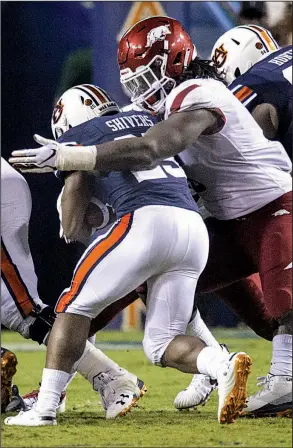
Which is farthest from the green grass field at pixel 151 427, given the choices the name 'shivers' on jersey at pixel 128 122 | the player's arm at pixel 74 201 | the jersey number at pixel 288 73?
the jersey number at pixel 288 73

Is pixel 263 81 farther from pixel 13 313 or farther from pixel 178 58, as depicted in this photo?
pixel 13 313

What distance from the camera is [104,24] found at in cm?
588

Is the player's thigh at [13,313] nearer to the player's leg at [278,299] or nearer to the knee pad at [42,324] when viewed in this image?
the knee pad at [42,324]

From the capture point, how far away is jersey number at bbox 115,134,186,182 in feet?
9.78

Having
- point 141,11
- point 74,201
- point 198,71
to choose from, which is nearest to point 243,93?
point 198,71

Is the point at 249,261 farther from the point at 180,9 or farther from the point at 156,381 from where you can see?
the point at 180,9

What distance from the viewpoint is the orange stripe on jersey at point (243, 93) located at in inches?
136

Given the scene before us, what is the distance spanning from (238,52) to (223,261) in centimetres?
87

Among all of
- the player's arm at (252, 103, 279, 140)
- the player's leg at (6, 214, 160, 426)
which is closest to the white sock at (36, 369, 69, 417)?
the player's leg at (6, 214, 160, 426)

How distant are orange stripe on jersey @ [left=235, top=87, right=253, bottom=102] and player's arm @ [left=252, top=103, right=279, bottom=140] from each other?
5 centimetres

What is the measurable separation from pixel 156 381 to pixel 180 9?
7.38 ft

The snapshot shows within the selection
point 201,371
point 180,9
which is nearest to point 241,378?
point 201,371

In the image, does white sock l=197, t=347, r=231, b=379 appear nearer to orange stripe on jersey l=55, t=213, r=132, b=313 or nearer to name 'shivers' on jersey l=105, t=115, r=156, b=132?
orange stripe on jersey l=55, t=213, r=132, b=313

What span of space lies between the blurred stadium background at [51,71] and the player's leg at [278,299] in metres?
2.70
